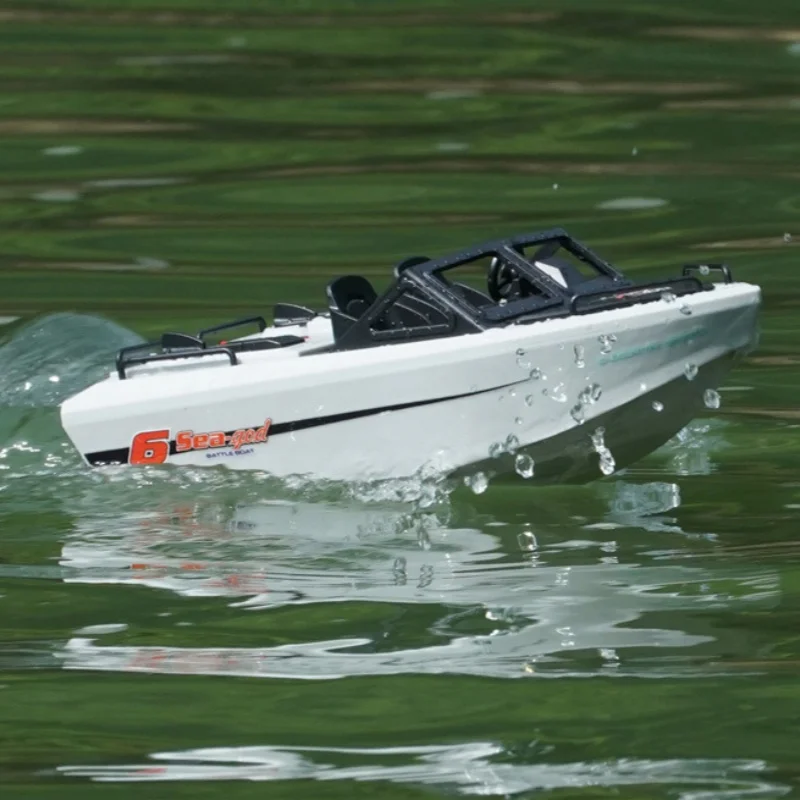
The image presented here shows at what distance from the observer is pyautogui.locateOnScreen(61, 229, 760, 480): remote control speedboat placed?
10.0 m

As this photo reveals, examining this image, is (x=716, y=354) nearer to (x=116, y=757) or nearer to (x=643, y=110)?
(x=116, y=757)

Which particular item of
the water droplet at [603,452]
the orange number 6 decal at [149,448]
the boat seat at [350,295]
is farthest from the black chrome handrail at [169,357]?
the water droplet at [603,452]

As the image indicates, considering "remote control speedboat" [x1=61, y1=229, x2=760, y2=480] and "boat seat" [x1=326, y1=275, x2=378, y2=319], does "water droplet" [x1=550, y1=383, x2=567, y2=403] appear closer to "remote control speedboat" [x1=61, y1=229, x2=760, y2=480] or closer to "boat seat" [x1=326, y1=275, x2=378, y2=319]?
"remote control speedboat" [x1=61, y1=229, x2=760, y2=480]

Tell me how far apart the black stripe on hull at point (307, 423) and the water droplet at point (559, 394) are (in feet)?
0.55

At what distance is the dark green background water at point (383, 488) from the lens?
7734 millimetres

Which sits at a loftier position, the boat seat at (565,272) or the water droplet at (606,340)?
the boat seat at (565,272)

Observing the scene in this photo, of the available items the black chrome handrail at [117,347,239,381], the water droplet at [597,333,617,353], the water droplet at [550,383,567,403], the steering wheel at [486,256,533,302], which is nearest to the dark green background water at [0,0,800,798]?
the black chrome handrail at [117,347,239,381]

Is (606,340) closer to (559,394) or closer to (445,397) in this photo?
(559,394)

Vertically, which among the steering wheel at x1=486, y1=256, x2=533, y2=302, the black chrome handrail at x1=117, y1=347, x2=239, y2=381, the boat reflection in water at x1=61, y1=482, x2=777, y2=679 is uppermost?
the steering wheel at x1=486, y1=256, x2=533, y2=302

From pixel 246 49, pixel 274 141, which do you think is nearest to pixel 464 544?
pixel 274 141

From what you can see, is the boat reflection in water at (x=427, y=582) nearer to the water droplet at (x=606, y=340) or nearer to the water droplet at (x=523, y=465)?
the water droplet at (x=523, y=465)

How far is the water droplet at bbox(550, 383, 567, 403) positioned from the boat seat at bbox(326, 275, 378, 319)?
1.37 metres

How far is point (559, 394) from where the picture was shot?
10.1 meters

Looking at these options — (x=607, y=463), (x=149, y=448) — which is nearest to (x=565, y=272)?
(x=607, y=463)
